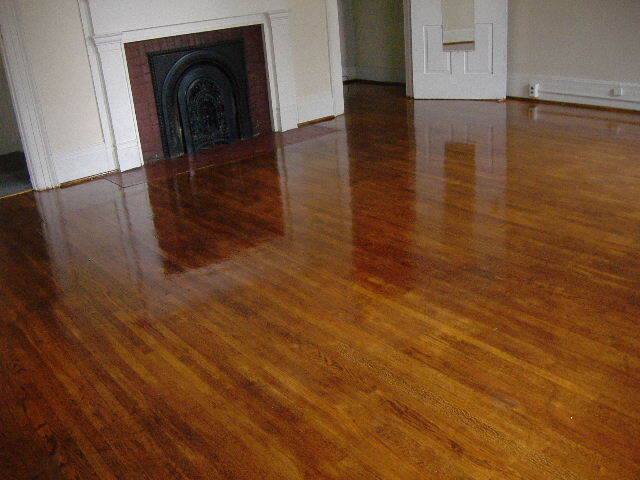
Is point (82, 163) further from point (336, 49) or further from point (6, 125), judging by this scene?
point (336, 49)

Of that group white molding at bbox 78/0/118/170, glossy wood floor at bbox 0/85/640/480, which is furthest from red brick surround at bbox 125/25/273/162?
glossy wood floor at bbox 0/85/640/480

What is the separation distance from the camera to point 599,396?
2.51m

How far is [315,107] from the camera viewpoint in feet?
24.7

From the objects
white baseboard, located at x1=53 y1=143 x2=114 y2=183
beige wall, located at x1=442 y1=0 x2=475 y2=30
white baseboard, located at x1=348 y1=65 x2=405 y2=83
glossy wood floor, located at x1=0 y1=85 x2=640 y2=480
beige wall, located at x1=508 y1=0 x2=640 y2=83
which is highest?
beige wall, located at x1=442 y1=0 x2=475 y2=30

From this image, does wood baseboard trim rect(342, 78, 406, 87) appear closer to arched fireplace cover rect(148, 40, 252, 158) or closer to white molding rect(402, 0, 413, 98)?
white molding rect(402, 0, 413, 98)

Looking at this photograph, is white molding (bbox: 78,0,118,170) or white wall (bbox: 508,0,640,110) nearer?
white molding (bbox: 78,0,118,170)

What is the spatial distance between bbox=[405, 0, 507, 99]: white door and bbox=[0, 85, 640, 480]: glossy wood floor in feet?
7.61

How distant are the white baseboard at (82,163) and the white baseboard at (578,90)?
4688 mm

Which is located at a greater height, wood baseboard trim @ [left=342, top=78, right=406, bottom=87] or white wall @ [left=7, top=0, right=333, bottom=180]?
white wall @ [left=7, top=0, right=333, bottom=180]

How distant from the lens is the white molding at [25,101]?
5234 millimetres

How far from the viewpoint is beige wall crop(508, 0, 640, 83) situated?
263 inches

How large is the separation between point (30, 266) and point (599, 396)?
10.9 ft

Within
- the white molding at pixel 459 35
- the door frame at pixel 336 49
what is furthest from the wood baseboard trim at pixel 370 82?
the white molding at pixel 459 35

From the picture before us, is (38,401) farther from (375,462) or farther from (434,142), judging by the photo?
→ (434,142)
